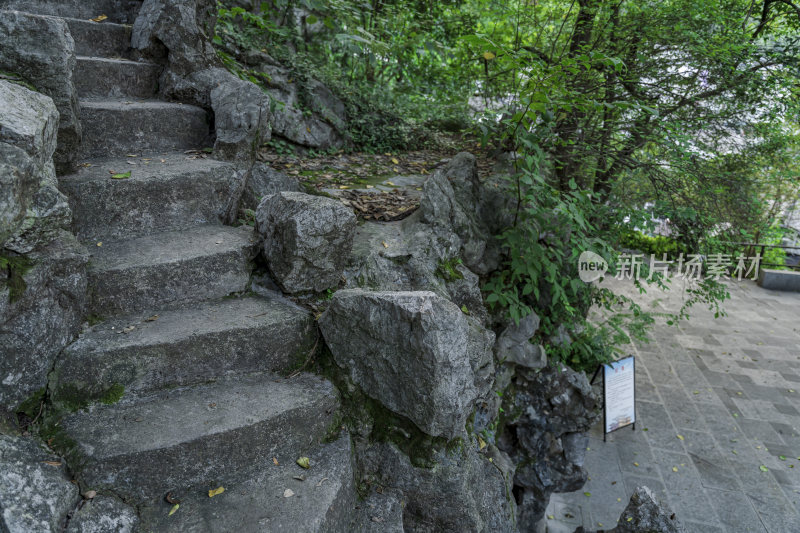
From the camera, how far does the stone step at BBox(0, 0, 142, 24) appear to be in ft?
12.2

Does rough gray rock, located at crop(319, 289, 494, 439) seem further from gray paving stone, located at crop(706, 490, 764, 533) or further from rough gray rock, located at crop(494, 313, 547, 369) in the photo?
gray paving stone, located at crop(706, 490, 764, 533)

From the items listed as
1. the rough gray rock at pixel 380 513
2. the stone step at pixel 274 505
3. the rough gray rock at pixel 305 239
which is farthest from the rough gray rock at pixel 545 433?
the stone step at pixel 274 505

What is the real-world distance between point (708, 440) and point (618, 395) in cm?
128

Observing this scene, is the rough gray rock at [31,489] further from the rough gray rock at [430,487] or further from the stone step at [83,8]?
the stone step at [83,8]

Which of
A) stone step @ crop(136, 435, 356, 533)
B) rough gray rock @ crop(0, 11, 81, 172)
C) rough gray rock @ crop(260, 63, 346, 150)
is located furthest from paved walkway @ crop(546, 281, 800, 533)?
rough gray rock @ crop(0, 11, 81, 172)

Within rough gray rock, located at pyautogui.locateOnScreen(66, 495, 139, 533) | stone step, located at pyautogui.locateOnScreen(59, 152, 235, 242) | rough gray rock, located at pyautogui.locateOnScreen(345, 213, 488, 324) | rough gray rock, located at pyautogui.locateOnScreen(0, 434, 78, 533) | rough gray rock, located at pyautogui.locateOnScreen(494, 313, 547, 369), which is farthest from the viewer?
rough gray rock, located at pyautogui.locateOnScreen(494, 313, 547, 369)

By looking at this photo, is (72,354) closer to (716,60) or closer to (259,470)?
(259,470)

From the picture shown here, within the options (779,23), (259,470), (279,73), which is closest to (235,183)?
(259,470)

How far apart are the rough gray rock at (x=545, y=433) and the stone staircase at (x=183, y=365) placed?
288 cm

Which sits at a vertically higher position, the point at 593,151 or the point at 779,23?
the point at 779,23

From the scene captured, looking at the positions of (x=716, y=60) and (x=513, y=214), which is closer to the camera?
(x=513, y=214)

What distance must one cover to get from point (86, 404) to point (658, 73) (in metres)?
5.38

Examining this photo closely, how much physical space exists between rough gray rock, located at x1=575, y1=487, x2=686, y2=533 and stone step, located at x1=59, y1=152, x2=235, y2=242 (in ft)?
11.5

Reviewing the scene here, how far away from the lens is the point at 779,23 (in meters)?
4.88
